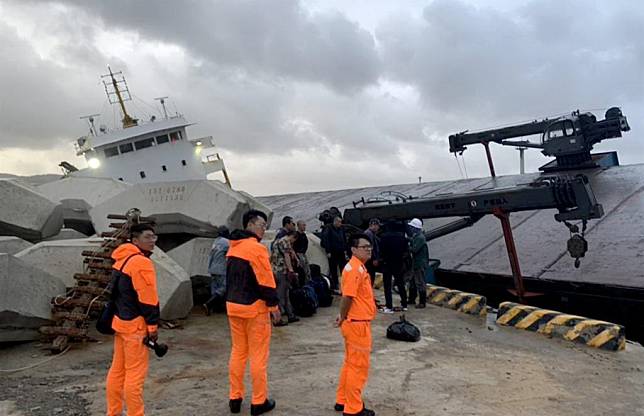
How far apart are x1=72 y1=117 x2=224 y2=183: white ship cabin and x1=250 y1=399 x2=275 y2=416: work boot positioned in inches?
665

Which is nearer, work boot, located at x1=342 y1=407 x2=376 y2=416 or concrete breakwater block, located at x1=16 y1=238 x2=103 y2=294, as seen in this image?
work boot, located at x1=342 y1=407 x2=376 y2=416

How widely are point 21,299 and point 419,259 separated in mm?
5725

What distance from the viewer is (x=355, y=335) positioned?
4.13 metres

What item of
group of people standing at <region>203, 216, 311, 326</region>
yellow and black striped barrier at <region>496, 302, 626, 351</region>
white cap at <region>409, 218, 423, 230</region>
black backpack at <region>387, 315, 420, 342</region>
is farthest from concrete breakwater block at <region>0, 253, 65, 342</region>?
yellow and black striped barrier at <region>496, 302, 626, 351</region>

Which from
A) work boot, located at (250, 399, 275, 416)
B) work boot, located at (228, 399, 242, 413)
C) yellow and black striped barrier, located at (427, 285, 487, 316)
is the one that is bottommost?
yellow and black striped barrier, located at (427, 285, 487, 316)

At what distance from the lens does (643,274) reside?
8.08 m

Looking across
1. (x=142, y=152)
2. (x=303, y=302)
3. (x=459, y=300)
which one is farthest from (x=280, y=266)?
(x=142, y=152)

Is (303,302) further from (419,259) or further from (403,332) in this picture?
(419,259)

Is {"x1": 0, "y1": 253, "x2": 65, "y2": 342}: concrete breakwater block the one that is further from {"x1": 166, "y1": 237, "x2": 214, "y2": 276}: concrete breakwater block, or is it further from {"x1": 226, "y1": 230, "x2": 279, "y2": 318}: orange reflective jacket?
{"x1": 226, "y1": 230, "x2": 279, "y2": 318}: orange reflective jacket

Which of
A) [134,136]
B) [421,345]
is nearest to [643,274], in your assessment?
[421,345]

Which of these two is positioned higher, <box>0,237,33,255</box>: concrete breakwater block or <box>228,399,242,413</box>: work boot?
<box>0,237,33,255</box>: concrete breakwater block

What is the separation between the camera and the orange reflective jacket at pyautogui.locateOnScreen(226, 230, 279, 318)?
13.8 ft

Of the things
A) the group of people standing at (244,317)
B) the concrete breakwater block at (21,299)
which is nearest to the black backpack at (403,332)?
the group of people standing at (244,317)

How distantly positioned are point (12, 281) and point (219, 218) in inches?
133
